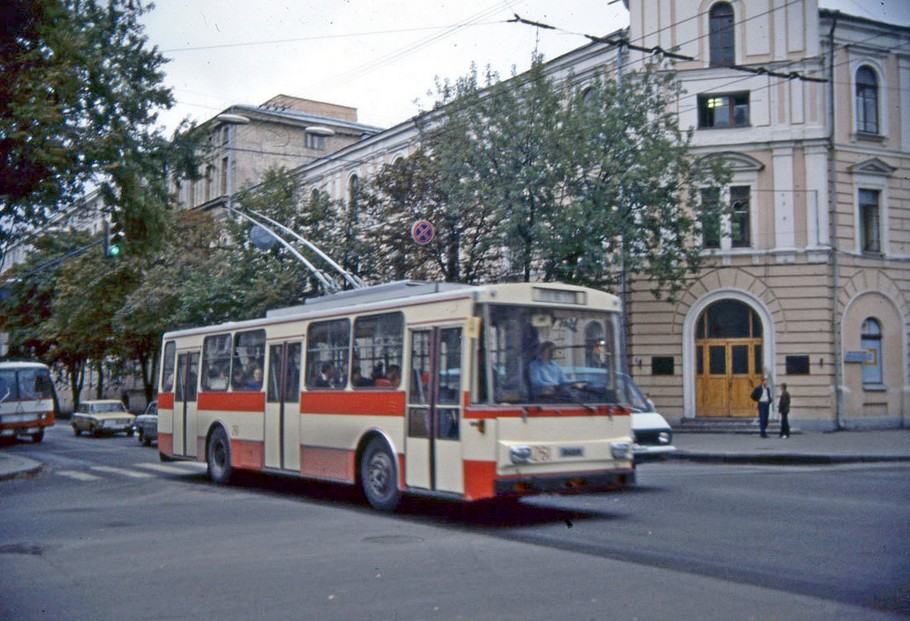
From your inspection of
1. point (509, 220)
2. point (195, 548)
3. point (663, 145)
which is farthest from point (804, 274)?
point (195, 548)

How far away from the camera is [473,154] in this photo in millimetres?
25125

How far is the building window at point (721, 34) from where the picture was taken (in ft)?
98.8

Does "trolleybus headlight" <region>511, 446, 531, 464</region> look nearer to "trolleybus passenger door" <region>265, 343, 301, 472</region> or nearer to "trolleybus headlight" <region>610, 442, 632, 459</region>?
"trolleybus headlight" <region>610, 442, 632, 459</region>

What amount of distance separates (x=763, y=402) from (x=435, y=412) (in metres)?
17.7

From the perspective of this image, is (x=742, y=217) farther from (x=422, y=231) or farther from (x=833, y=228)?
(x=422, y=231)

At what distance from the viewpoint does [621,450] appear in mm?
11656

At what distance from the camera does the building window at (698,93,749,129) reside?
29984mm

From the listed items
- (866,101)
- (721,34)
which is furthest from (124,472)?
(866,101)

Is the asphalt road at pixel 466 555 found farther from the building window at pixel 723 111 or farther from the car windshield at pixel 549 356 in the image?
the building window at pixel 723 111

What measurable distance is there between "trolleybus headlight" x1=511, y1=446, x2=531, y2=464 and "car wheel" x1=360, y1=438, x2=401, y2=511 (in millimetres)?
2019

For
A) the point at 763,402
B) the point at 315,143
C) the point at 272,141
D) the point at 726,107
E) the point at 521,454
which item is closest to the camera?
the point at 521,454

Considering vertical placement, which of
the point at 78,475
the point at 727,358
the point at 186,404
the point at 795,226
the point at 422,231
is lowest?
the point at 78,475

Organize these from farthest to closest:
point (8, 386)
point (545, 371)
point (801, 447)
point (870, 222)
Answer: point (8, 386) → point (870, 222) → point (801, 447) → point (545, 371)

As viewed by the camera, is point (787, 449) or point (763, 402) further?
point (763, 402)
